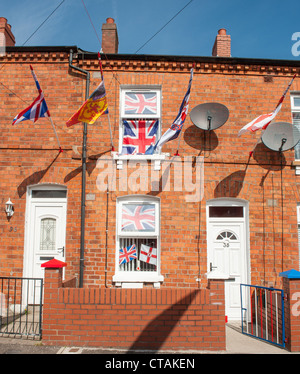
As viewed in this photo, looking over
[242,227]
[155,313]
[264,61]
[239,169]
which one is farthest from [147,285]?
[264,61]

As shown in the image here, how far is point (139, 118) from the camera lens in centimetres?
841

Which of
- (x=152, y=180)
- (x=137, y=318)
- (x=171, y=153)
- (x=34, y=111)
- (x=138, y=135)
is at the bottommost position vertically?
(x=137, y=318)

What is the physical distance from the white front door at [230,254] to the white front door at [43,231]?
3.55m

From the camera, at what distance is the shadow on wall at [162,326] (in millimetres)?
5562

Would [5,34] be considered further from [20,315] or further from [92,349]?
[92,349]

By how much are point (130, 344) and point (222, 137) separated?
5.11 meters

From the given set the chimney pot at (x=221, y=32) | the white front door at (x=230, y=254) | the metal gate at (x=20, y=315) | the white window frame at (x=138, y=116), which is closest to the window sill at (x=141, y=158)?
the white window frame at (x=138, y=116)

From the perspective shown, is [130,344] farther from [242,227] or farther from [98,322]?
[242,227]

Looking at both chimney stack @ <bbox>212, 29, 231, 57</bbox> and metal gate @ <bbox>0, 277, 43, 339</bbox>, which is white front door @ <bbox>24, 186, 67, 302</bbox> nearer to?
metal gate @ <bbox>0, 277, 43, 339</bbox>

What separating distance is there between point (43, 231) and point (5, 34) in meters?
5.31

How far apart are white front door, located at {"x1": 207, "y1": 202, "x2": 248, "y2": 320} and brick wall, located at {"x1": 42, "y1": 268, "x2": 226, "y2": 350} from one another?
2.19m

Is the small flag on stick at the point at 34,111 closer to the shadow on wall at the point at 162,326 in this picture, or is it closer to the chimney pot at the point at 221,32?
the shadow on wall at the point at 162,326

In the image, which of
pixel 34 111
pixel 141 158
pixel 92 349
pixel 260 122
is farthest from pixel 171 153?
pixel 92 349

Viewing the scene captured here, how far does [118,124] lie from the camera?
8258mm
